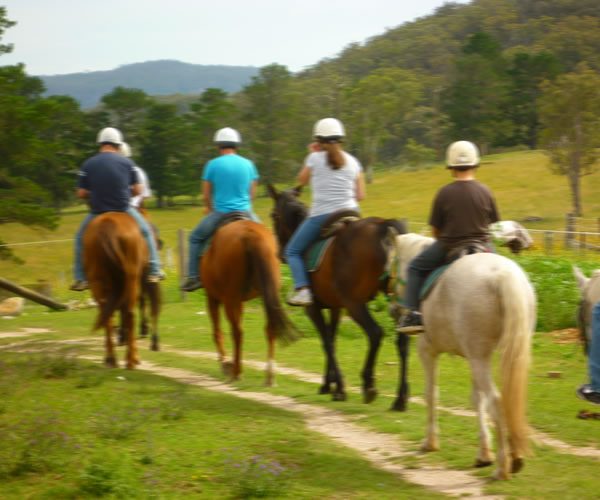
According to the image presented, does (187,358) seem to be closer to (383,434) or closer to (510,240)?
(383,434)

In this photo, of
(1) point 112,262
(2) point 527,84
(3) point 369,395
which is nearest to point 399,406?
(3) point 369,395

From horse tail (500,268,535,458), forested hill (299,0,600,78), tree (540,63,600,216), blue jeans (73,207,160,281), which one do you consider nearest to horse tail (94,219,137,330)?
blue jeans (73,207,160,281)

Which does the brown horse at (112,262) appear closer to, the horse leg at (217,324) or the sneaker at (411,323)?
the horse leg at (217,324)

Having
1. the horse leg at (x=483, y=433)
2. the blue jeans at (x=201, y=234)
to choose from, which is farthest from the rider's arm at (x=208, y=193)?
the horse leg at (x=483, y=433)

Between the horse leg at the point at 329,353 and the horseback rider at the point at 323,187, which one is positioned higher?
the horseback rider at the point at 323,187

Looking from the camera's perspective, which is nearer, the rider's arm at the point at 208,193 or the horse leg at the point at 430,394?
the horse leg at the point at 430,394

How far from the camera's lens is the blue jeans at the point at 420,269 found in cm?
598

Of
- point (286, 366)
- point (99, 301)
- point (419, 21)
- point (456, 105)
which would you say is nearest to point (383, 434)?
point (286, 366)

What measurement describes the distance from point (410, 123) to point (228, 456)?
83.8m

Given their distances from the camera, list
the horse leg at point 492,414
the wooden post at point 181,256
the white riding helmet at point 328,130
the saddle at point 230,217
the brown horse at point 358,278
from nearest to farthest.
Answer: the horse leg at point 492,414 → the brown horse at point 358,278 → the white riding helmet at point 328,130 → the saddle at point 230,217 → the wooden post at point 181,256

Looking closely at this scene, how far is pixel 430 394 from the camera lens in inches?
235

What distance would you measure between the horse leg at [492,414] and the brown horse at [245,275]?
3.08 metres

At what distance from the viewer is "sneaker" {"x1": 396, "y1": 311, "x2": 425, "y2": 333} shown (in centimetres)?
603

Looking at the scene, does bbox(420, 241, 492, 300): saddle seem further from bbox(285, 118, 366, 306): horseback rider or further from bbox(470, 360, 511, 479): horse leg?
bbox(285, 118, 366, 306): horseback rider
